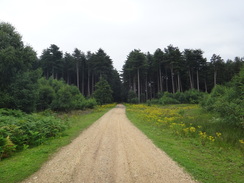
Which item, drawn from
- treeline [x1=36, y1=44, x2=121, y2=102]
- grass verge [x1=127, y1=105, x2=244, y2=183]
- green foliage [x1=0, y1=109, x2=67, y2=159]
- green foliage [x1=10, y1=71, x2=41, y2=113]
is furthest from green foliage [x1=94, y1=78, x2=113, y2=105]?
grass verge [x1=127, y1=105, x2=244, y2=183]

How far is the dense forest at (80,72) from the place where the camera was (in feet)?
57.7

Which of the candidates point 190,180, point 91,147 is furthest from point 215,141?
point 91,147

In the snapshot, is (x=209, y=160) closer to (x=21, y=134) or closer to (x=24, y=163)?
(x=24, y=163)

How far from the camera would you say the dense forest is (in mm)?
17594

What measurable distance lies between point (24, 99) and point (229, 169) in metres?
19.7

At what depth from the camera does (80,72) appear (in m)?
58.1

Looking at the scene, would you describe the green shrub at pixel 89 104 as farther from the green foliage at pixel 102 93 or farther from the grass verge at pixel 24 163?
the grass verge at pixel 24 163

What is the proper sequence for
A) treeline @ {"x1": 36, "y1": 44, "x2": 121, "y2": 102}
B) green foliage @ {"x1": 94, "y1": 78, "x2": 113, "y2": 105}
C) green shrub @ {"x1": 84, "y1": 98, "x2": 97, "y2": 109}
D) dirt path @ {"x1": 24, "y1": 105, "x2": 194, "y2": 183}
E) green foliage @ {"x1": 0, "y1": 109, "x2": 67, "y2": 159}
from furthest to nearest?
1. treeline @ {"x1": 36, "y1": 44, "x2": 121, "y2": 102}
2. green foliage @ {"x1": 94, "y1": 78, "x2": 113, "y2": 105}
3. green shrub @ {"x1": 84, "y1": 98, "x2": 97, "y2": 109}
4. green foliage @ {"x1": 0, "y1": 109, "x2": 67, "y2": 159}
5. dirt path @ {"x1": 24, "y1": 105, "x2": 194, "y2": 183}

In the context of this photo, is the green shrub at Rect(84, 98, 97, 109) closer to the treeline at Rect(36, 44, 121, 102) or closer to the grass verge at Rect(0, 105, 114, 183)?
the treeline at Rect(36, 44, 121, 102)

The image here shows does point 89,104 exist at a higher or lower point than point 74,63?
lower

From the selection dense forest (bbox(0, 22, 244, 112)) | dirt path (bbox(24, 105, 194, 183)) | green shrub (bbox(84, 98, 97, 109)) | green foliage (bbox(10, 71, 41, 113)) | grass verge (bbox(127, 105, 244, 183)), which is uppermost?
dense forest (bbox(0, 22, 244, 112))

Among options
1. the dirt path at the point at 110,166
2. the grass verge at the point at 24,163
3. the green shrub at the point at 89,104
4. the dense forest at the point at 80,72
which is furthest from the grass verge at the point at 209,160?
the green shrub at the point at 89,104

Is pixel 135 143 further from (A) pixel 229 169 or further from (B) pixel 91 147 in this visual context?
(A) pixel 229 169

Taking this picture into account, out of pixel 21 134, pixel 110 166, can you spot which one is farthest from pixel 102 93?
pixel 110 166
